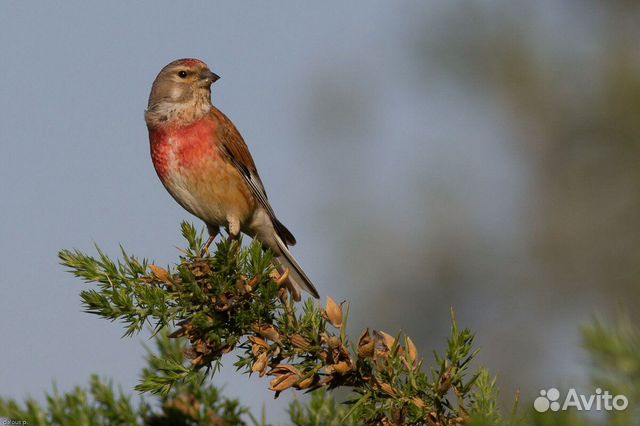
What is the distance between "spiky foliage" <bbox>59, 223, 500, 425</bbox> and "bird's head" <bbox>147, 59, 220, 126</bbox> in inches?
113

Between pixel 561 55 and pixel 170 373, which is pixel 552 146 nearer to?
pixel 561 55

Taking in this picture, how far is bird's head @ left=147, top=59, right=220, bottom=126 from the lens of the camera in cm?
615

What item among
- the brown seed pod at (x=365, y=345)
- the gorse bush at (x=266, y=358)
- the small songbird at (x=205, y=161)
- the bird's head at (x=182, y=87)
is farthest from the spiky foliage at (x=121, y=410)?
the bird's head at (x=182, y=87)

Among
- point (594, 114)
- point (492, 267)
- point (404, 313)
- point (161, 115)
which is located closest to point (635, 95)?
point (594, 114)

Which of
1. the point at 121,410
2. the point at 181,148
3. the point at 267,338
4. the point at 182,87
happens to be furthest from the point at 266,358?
the point at 182,87

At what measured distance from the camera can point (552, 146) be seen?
50.9ft

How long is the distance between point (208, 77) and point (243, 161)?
2.09 ft

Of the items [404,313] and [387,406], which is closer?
[387,406]

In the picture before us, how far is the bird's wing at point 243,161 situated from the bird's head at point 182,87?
151mm

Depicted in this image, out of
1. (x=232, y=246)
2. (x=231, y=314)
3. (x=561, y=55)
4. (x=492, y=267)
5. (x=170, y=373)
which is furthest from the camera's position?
(x=561, y=55)

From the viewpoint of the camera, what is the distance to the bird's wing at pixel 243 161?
5.95 metres

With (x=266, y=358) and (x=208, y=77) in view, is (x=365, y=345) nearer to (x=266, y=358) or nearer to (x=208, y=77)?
(x=266, y=358)

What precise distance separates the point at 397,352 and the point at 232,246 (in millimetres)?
955

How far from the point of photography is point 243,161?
20.3ft
